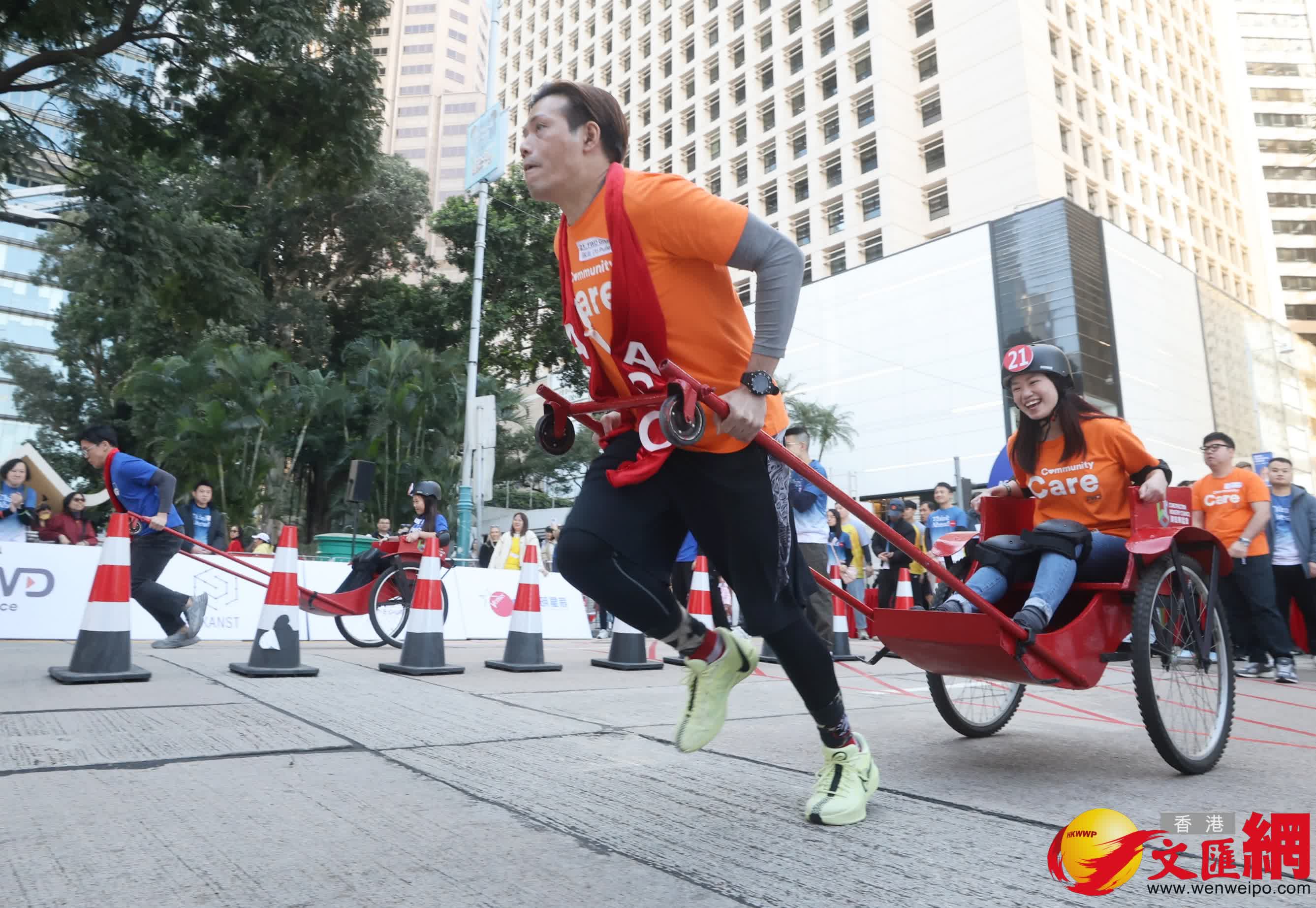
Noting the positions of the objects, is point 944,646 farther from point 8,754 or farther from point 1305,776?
point 8,754

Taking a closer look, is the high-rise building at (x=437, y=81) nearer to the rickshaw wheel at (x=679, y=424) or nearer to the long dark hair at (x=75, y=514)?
the long dark hair at (x=75, y=514)

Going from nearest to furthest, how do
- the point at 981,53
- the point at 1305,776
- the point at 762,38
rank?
the point at 1305,776 < the point at 981,53 < the point at 762,38

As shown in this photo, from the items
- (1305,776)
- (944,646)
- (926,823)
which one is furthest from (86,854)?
(1305,776)

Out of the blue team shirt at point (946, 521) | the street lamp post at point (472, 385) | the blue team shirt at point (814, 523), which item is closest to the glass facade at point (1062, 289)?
the street lamp post at point (472, 385)

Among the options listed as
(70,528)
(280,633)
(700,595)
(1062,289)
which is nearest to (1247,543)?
(700,595)

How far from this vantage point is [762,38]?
170ft

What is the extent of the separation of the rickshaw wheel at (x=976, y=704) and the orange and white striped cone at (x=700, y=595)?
9.40ft

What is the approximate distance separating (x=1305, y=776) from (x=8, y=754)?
14.1 ft

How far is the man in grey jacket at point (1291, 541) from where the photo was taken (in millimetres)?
7527

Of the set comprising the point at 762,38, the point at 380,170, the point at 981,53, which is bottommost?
the point at 380,170

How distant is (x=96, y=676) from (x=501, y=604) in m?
6.14

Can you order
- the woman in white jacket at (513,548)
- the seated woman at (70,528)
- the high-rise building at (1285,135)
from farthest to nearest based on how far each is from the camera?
1. the high-rise building at (1285,135)
2. the woman in white jacket at (513,548)
3. the seated woman at (70,528)

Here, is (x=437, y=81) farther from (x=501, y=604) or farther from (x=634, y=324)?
(x=634, y=324)

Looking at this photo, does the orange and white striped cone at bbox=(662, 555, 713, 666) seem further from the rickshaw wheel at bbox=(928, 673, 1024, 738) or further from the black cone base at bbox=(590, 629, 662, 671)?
the rickshaw wheel at bbox=(928, 673, 1024, 738)
